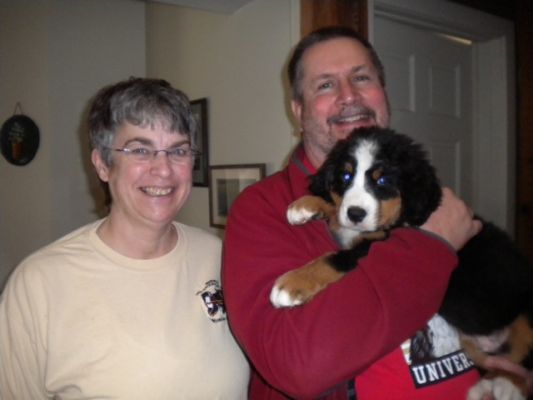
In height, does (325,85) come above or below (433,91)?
below

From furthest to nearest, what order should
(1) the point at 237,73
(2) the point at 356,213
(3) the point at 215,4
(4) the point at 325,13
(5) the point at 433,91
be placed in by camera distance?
(5) the point at 433,91
(1) the point at 237,73
(3) the point at 215,4
(4) the point at 325,13
(2) the point at 356,213

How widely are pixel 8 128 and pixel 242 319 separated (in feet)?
10.1

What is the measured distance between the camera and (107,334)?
43.6 inches

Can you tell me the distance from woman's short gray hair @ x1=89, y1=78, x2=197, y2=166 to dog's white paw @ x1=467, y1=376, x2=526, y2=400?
3.32ft

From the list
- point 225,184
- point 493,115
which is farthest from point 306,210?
point 493,115

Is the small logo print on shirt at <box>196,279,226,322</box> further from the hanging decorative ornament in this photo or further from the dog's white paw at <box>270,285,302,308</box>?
the hanging decorative ornament

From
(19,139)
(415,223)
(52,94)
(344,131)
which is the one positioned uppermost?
(52,94)

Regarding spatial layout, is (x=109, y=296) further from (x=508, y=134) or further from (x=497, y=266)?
(x=508, y=134)

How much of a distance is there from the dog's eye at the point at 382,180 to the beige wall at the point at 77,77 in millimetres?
1526

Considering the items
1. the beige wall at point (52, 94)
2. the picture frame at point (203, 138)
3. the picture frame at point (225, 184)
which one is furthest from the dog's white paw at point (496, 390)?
the beige wall at point (52, 94)

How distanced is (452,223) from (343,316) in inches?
14.5

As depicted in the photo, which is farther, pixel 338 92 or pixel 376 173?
pixel 338 92

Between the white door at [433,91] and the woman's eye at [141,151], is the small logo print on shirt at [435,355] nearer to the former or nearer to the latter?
the woman's eye at [141,151]

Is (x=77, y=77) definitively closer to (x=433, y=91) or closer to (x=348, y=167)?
(x=433, y=91)
